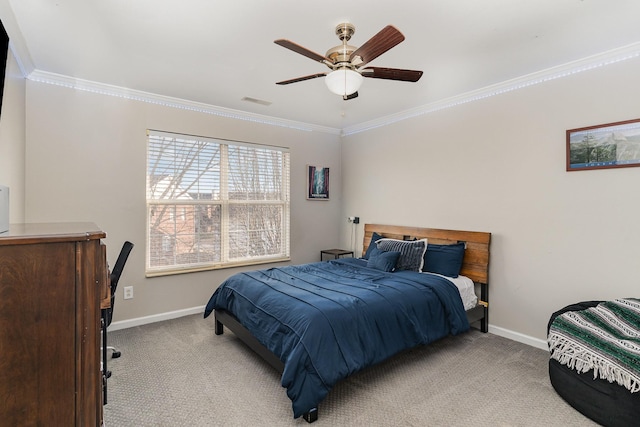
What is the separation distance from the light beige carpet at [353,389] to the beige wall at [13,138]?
153 cm

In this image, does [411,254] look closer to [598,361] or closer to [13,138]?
[598,361]

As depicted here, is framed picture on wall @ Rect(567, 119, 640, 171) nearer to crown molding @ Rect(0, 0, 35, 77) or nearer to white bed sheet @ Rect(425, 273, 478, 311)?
white bed sheet @ Rect(425, 273, 478, 311)

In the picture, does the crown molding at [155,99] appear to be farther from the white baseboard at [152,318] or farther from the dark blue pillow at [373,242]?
the white baseboard at [152,318]

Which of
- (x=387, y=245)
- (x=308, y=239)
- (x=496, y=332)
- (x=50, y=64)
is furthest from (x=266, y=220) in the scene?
(x=496, y=332)

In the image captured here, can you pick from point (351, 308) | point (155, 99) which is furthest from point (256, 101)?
point (351, 308)

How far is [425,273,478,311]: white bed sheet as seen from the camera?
127 inches

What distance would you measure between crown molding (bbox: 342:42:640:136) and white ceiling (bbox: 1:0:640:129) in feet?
0.24

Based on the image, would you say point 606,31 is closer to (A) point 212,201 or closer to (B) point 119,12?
(B) point 119,12

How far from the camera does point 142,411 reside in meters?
2.11

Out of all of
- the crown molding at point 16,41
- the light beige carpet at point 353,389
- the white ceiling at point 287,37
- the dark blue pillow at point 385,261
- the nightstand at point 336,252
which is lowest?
the light beige carpet at point 353,389

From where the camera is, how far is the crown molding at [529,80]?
2.58 meters

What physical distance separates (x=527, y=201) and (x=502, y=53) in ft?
4.58

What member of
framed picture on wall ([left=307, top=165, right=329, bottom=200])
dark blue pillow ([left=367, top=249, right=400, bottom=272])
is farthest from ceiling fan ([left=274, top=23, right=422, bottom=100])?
framed picture on wall ([left=307, top=165, right=329, bottom=200])

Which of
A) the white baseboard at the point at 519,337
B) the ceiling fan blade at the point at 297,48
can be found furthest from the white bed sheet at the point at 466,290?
the ceiling fan blade at the point at 297,48
